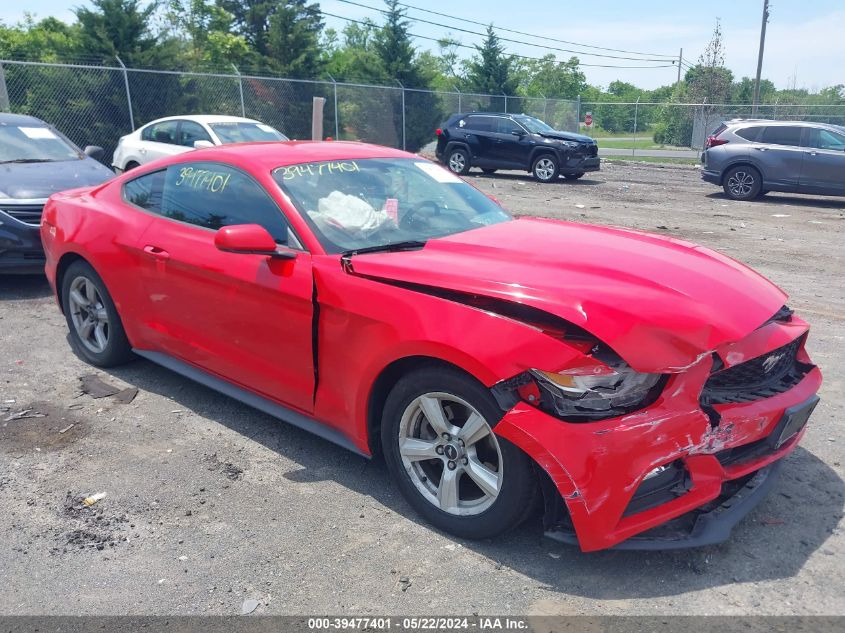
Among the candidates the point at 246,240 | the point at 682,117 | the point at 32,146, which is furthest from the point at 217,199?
the point at 682,117

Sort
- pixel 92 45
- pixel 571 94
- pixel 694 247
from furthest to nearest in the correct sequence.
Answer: pixel 571 94, pixel 92 45, pixel 694 247

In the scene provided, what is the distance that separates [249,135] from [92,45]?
926cm

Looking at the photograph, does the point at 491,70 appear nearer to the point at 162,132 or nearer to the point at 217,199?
the point at 162,132

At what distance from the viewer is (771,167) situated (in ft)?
49.2

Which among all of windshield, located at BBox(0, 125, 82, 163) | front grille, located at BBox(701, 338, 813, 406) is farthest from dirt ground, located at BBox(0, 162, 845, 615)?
windshield, located at BBox(0, 125, 82, 163)

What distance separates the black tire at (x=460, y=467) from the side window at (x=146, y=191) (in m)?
2.30

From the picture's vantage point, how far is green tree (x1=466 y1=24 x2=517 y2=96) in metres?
32.8

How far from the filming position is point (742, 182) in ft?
50.8

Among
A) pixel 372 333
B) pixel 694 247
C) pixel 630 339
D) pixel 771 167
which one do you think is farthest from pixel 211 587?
pixel 771 167

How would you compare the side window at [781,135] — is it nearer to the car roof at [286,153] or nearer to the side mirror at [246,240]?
the car roof at [286,153]

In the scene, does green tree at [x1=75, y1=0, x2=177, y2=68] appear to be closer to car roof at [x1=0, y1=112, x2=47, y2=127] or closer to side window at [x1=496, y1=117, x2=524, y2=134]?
side window at [x1=496, y1=117, x2=524, y2=134]

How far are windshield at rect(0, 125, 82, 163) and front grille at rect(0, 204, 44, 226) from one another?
1.24 metres

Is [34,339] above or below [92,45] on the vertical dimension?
below

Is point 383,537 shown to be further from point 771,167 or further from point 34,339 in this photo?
point 771,167
